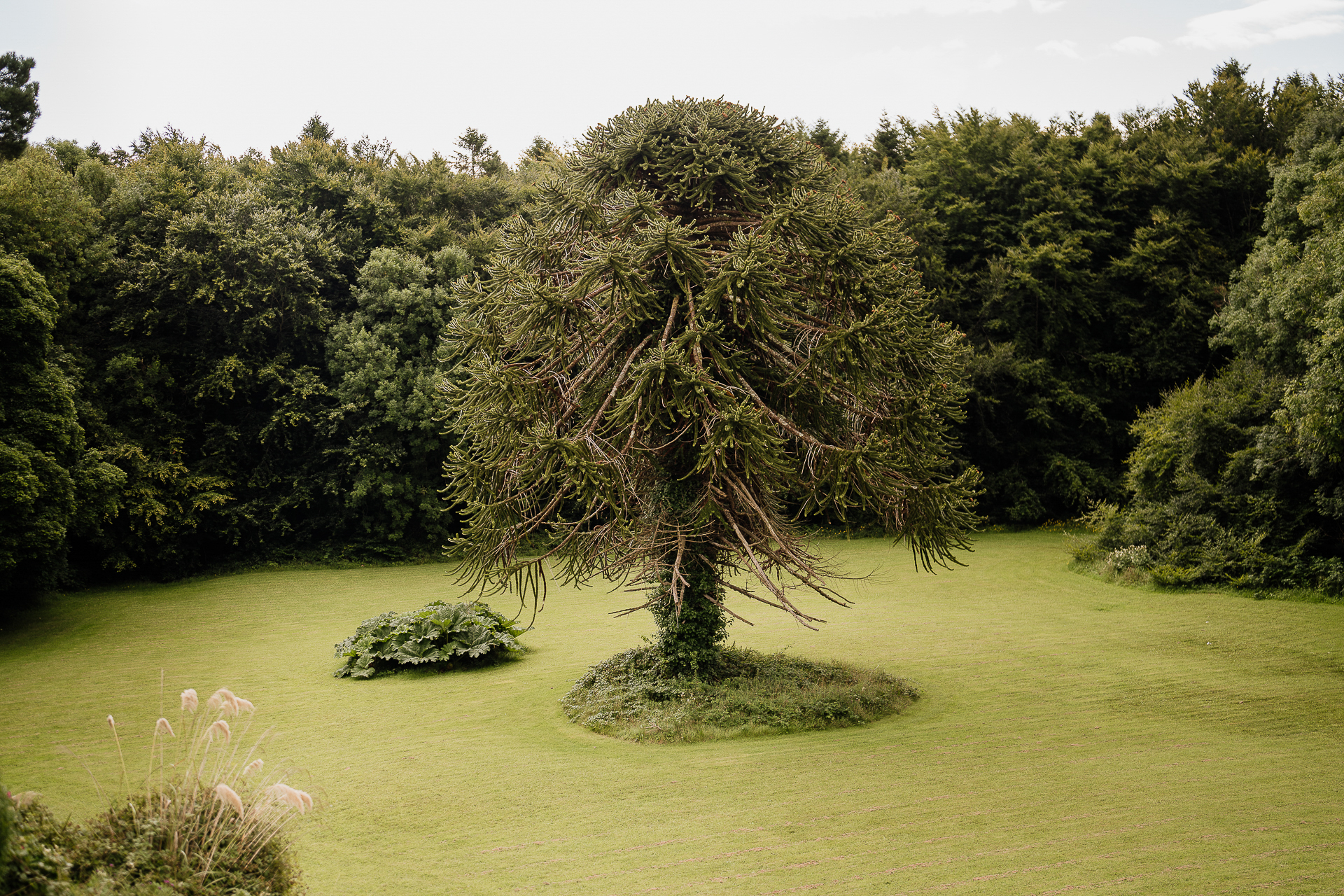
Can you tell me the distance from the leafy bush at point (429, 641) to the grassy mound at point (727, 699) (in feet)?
7.95

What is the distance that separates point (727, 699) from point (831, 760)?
169cm

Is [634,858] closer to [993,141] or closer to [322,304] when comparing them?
[322,304]

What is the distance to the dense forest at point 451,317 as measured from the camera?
1608 centimetres

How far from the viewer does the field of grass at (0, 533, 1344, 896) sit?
5.80 metres

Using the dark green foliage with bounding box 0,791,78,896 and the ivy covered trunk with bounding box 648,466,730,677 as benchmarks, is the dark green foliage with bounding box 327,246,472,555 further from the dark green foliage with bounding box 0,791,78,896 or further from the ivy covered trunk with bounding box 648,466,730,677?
the dark green foliage with bounding box 0,791,78,896

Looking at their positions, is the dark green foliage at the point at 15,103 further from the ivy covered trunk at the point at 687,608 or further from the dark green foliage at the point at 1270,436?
the dark green foliage at the point at 1270,436

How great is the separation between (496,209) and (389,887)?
81.6ft

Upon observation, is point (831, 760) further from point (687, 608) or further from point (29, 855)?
point (29, 855)

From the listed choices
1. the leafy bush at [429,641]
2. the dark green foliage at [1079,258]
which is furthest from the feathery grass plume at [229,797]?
the dark green foliage at [1079,258]

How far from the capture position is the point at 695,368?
28.1 feet

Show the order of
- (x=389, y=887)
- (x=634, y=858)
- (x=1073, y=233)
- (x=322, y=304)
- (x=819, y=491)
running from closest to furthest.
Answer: (x=389, y=887), (x=634, y=858), (x=819, y=491), (x=322, y=304), (x=1073, y=233)

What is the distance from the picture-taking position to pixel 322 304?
23.3m

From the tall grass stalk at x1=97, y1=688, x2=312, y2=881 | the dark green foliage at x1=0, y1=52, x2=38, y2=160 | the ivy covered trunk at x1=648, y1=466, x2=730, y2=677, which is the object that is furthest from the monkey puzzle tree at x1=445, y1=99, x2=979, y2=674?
the dark green foliage at x1=0, y1=52, x2=38, y2=160

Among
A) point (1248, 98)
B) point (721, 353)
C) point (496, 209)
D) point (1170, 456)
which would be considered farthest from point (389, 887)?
point (1248, 98)
